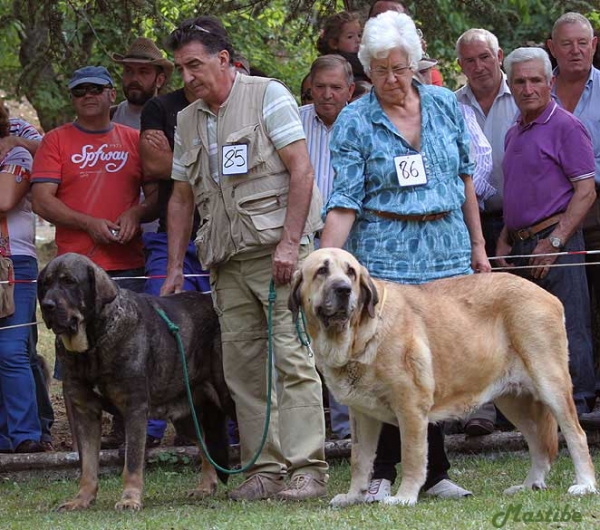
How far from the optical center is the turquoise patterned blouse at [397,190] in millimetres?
6844

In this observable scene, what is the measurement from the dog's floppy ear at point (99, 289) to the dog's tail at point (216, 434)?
121 centimetres

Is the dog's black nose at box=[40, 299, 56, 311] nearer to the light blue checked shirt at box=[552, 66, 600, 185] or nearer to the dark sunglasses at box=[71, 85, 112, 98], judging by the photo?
the dark sunglasses at box=[71, 85, 112, 98]

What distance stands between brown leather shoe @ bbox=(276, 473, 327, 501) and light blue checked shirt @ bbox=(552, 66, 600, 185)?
3.51 m

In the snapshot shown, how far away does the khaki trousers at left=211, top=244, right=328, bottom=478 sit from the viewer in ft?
23.8

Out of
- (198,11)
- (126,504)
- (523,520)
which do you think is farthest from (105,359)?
(198,11)

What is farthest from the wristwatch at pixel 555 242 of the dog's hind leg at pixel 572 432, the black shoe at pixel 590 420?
the dog's hind leg at pixel 572 432

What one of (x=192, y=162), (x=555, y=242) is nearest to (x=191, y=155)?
(x=192, y=162)

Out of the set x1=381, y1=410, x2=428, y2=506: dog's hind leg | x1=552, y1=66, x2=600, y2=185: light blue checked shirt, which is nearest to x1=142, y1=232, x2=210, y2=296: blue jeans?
x1=381, y1=410, x2=428, y2=506: dog's hind leg

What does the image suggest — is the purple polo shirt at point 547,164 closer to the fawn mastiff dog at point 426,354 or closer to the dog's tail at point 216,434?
the fawn mastiff dog at point 426,354

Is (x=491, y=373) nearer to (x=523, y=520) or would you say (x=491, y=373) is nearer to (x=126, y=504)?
(x=523, y=520)

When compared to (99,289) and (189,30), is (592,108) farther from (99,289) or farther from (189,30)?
(99,289)

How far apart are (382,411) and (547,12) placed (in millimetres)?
11928

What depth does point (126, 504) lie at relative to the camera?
714 cm

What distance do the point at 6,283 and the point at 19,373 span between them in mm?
732
